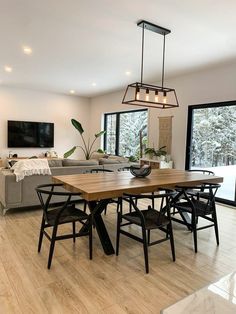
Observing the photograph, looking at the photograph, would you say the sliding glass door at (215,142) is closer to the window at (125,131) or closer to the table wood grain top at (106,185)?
the window at (125,131)

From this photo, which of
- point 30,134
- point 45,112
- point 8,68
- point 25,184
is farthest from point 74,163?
point 45,112

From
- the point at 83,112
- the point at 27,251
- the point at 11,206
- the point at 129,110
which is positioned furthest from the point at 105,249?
the point at 83,112

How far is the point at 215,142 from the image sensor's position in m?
5.17

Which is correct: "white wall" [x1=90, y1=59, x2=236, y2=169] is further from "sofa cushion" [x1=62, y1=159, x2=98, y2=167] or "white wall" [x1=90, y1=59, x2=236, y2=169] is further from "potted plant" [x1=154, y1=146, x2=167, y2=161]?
"sofa cushion" [x1=62, y1=159, x2=98, y2=167]

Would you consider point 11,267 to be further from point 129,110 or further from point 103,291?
point 129,110

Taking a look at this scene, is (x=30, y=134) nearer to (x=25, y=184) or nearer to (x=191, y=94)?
(x=25, y=184)

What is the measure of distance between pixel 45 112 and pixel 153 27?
227 inches

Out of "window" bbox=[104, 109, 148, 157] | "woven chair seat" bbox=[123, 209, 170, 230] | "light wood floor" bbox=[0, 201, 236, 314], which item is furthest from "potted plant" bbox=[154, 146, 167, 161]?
"woven chair seat" bbox=[123, 209, 170, 230]

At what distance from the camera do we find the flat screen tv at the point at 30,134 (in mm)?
7645

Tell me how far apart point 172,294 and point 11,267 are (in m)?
1.55

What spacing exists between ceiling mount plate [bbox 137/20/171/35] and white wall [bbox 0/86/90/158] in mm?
5663

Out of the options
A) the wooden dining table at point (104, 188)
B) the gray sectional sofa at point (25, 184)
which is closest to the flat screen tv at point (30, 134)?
the gray sectional sofa at point (25, 184)

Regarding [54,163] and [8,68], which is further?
[8,68]

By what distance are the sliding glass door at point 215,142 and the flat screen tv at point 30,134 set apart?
189 inches
